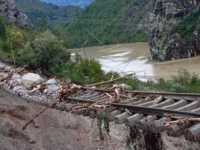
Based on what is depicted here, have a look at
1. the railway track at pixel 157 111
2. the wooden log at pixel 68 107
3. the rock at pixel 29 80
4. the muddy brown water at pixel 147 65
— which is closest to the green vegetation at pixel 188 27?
the muddy brown water at pixel 147 65

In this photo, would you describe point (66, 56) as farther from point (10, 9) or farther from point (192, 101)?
point (10, 9)

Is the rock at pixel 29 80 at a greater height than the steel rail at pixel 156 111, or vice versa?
the steel rail at pixel 156 111

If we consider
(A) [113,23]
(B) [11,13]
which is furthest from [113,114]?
(A) [113,23]

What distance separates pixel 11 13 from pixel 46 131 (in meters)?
68.9

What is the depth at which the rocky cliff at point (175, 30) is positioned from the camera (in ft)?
240

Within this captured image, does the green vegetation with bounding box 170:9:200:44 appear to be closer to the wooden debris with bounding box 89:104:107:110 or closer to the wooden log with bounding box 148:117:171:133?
the wooden debris with bounding box 89:104:107:110

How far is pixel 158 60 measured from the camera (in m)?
68.8

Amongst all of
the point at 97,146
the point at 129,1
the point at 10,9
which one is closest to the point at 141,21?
the point at 129,1

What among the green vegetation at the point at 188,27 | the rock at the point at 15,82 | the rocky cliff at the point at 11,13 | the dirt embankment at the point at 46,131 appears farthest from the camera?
the rocky cliff at the point at 11,13

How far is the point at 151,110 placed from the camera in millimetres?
6195

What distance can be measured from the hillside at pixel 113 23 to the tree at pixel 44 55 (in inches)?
2842

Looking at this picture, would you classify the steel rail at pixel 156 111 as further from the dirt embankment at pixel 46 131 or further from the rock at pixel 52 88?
the rock at pixel 52 88

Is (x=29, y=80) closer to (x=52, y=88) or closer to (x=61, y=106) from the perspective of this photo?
(x=52, y=88)

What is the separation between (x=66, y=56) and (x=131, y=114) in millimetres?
20933
